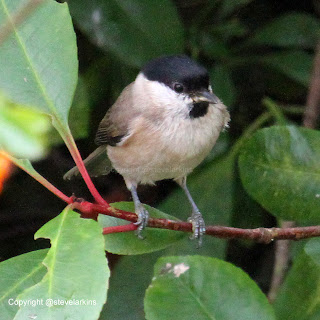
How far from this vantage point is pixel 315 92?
2170 mm

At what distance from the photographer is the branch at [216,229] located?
1.09 metres

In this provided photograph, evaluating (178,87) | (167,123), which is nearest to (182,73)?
(178,87)

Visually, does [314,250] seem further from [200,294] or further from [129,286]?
[129,286]

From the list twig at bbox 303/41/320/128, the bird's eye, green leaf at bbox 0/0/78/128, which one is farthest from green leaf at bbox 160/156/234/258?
green leaf at bbox 0/0/78/128

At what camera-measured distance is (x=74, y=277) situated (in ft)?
3.35

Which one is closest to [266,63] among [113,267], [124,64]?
[124,64]

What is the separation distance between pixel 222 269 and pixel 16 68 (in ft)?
2.20

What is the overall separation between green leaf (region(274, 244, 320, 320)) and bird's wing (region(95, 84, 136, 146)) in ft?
2.43

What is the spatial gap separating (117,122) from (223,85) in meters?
0.54

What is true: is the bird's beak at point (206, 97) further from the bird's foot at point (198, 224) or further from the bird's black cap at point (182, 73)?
the bird's foot at point (198, 224)

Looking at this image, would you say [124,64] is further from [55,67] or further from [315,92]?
[55,67]

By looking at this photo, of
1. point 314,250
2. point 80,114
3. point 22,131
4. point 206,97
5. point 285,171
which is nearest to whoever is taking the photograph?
point 22,131

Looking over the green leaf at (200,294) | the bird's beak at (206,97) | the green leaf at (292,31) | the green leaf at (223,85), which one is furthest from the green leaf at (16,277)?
the green leaf at (292,31)

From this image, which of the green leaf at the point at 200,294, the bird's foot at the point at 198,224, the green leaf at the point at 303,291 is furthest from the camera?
the bird's foot at the point at 198,224
